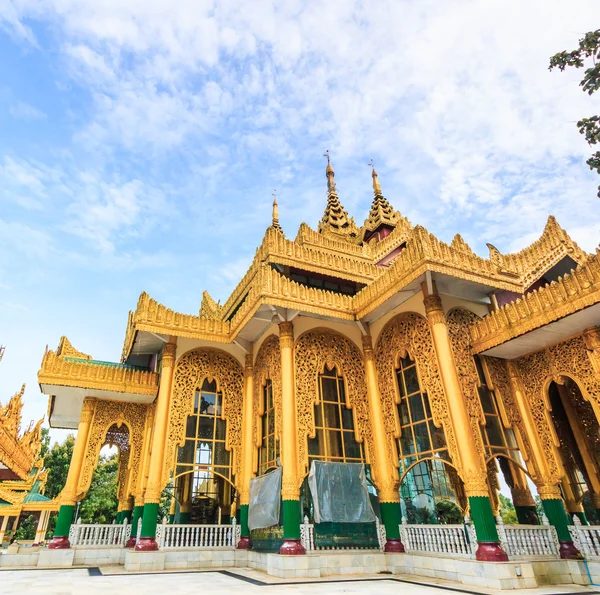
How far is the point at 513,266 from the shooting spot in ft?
27.3

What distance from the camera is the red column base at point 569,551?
6.34 metres

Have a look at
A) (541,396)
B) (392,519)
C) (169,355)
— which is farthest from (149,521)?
(541,396)

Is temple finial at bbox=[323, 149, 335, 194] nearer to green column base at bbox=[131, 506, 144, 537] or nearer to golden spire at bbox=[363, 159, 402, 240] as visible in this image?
golden spire at bbox=[363, 159, 402, 240]

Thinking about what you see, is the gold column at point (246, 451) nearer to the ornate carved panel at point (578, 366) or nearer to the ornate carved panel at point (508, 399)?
the ornate carved panel at point (508, 399)

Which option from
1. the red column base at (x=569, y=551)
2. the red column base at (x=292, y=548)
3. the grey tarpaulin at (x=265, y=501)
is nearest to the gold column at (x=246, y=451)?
the grey tarpaulin at (x=265, y=501)

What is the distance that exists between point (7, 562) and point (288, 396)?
6.91 m

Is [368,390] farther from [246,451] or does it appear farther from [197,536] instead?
[197,536]

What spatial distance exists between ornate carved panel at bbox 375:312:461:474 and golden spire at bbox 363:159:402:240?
21.6ft

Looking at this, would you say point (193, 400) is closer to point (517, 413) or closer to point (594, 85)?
point (517, 413)

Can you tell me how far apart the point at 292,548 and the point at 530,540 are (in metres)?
3.77

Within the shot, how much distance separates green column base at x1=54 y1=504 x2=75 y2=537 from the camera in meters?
9.02

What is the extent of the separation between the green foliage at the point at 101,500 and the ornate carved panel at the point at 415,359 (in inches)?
644

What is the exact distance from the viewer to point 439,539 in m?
6.94

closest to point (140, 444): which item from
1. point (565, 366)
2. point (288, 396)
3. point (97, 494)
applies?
point (288, 396)
